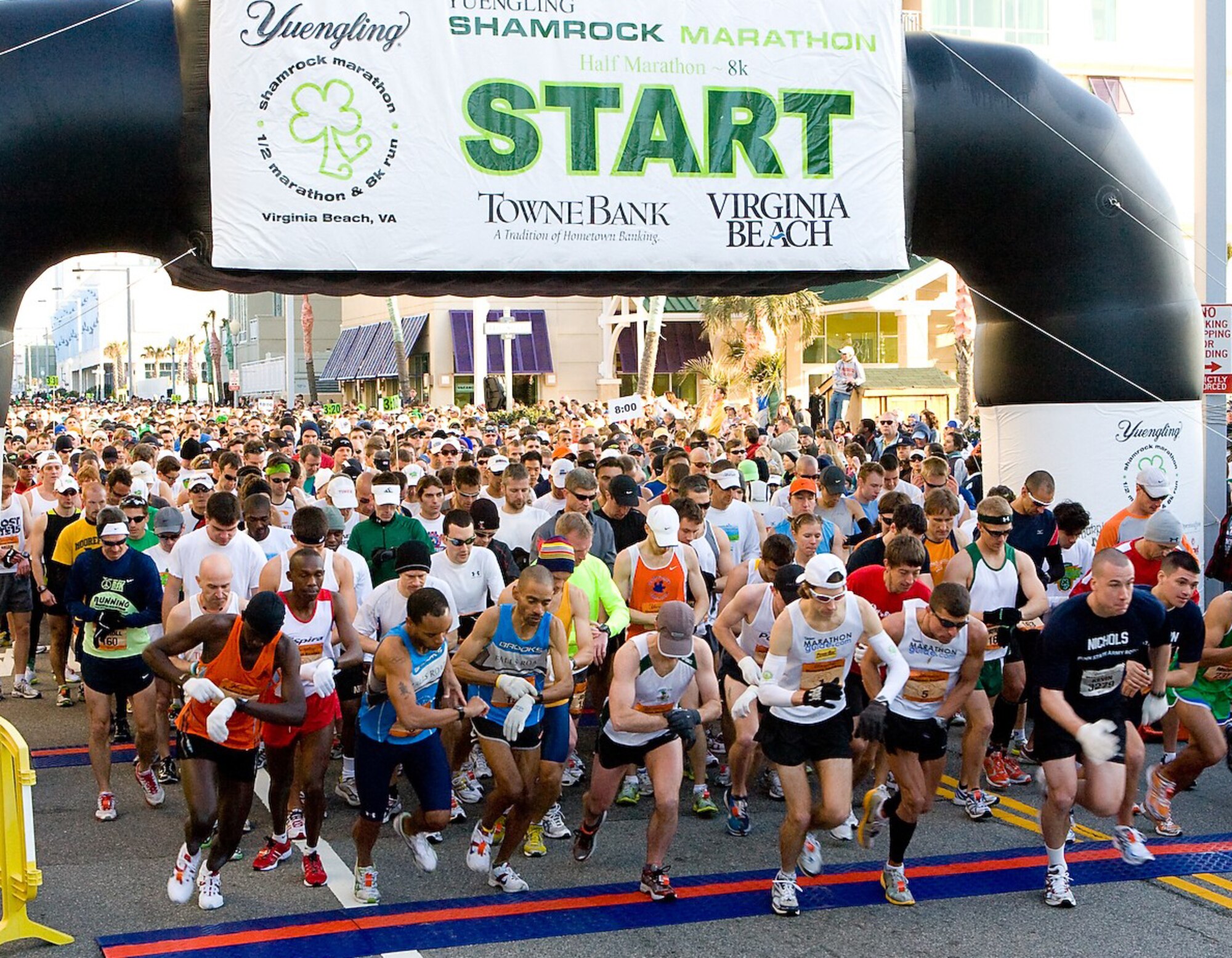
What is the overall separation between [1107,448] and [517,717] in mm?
6385

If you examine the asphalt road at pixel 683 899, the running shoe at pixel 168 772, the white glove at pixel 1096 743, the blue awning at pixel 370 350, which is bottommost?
the asphalt road at pixel 683 899

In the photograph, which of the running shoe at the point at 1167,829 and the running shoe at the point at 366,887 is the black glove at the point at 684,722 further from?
the running shoe at the point at 1167,829

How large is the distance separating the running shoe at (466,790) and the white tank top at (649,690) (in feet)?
6.34

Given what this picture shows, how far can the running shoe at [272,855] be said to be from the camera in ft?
24.5

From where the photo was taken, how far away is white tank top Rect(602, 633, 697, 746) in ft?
23.4

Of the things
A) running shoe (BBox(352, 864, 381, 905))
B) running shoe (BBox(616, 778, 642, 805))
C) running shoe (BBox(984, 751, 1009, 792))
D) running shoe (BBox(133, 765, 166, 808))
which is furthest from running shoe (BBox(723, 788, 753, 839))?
running shoe (BBox(133, 765, 166, 808))

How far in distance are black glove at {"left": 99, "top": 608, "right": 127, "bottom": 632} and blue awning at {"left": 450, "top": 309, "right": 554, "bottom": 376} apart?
148 ft

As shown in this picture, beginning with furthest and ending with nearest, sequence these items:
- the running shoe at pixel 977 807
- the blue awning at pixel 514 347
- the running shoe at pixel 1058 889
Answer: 1. the blue awning at pixel 514 347
2. the running shoe at pixel 977 807
3. the running shoe at pixel 1058 889

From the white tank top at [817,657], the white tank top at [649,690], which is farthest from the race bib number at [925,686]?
the white tank top at [649,690]

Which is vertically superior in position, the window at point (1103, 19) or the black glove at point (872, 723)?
the window at point (1103, 19)

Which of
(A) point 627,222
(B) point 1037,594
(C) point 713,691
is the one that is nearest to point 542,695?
(C) point 713,691

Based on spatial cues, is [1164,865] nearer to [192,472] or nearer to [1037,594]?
[1037,594]

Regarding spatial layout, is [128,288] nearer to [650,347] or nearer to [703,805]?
[703,805]

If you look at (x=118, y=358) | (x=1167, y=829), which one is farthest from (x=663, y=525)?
(x=118, y=358)
